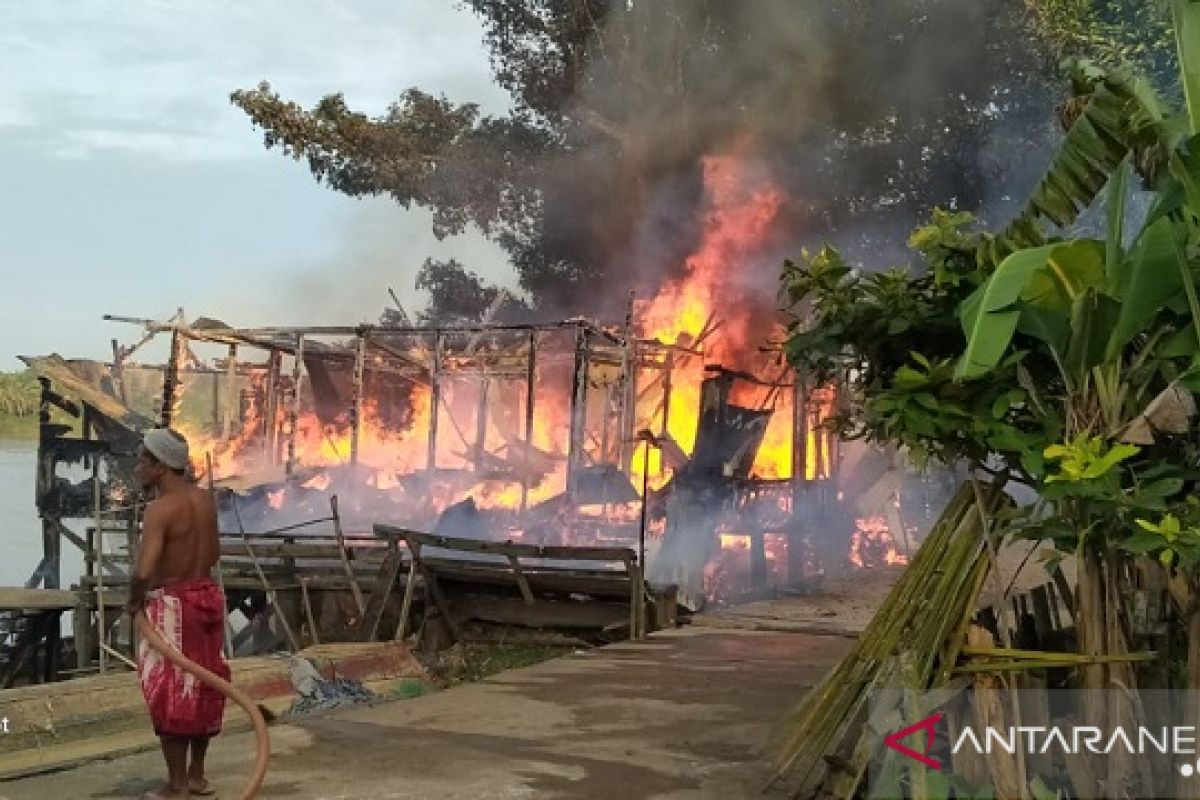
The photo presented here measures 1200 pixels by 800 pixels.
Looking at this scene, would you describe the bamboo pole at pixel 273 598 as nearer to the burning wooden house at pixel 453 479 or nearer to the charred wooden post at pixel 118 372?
the burning wooden house at pixel 453 479

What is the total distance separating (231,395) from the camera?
1972 cm

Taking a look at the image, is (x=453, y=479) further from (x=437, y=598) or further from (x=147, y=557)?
(x=147, y=557)

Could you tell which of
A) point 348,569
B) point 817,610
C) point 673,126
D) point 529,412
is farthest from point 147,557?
point 673,126

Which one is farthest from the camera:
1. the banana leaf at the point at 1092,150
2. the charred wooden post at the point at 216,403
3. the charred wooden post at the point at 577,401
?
the charred wooden post at the point at 216,403

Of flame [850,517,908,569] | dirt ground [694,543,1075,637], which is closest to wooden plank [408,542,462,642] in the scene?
dirt ground [694,543,1075,637]

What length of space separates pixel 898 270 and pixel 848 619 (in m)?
7.49

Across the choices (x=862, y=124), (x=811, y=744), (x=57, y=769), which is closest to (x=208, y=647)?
(x=57, y=769)

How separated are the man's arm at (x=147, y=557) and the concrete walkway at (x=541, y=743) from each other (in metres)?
1.12

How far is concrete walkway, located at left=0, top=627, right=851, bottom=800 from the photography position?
5395 mm

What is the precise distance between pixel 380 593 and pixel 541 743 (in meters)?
5.72

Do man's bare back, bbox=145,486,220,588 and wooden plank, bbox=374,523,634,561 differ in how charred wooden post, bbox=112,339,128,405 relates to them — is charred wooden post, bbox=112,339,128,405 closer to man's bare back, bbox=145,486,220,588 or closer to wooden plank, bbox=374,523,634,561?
wooden plank, bbox=374,523,634,561

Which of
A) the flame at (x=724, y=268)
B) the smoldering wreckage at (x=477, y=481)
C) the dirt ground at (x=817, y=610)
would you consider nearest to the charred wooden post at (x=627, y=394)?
the smoldering wreckage at (x=477, y=481)

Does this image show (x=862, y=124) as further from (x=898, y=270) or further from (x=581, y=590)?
(x=898, y=270)

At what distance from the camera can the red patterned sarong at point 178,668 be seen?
15.9ft
